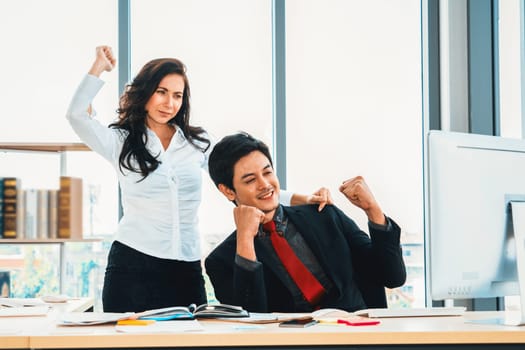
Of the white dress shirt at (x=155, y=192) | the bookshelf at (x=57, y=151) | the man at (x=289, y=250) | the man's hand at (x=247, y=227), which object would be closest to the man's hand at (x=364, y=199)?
the man at (x=289, y=250)

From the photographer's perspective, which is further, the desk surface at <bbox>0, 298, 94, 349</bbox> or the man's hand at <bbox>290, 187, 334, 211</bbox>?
the man's hand at <bbox>290, 187, 334, 211</bbox>

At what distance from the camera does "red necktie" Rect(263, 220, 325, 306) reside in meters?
2.31

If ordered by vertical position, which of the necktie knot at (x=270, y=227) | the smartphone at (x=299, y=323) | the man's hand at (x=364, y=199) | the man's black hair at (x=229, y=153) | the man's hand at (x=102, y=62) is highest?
the man's hand at (x=102, y=62)

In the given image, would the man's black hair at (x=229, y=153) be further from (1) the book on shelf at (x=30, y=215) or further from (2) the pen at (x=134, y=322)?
(1) the book on shelf at (x=30, y=215)

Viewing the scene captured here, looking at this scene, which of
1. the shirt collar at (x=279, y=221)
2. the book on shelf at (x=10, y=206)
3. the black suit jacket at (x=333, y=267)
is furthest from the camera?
the book on shelf at (x=10, y=206)

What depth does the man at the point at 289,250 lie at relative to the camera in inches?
87.9

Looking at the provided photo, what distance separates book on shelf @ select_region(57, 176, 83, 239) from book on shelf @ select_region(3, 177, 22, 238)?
0.69 ft

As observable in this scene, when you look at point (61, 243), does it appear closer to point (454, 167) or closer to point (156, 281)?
point (156, 281)

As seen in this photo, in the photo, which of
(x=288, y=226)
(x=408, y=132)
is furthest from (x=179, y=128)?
(x=408, y=132)

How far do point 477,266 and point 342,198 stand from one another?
2.30m

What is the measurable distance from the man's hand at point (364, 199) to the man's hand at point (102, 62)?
1187 mm

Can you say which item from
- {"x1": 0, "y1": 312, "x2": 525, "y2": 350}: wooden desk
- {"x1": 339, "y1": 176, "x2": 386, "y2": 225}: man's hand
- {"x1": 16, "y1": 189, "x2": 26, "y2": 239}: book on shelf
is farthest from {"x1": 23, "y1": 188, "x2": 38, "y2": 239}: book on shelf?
{"x1": 0, "y1": 312, "x2": 525, "y2": 350}: wooden desk

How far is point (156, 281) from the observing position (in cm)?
276

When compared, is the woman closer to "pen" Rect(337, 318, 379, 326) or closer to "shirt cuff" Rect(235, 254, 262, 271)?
"shirt cuff" Rect(235, 254, 262, 271)
